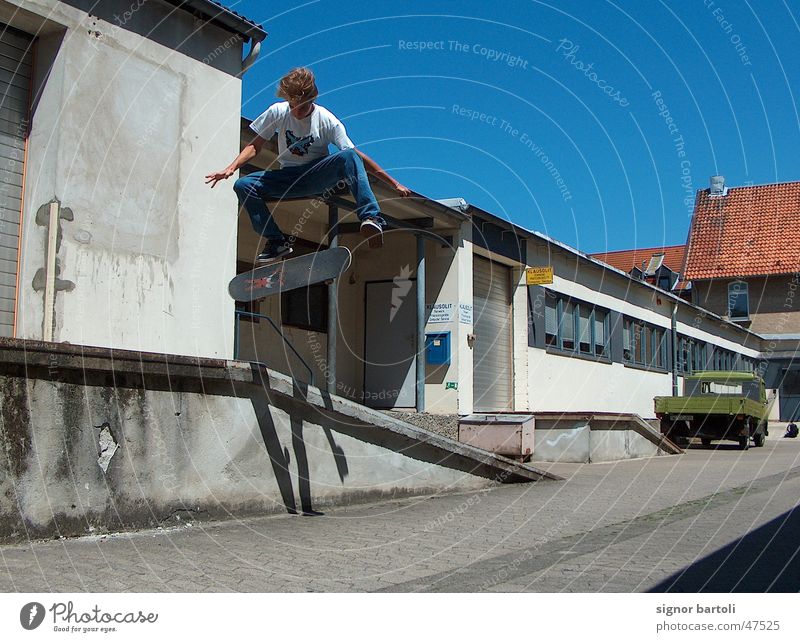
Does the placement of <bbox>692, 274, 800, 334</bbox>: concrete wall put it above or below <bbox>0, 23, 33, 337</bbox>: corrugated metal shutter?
above

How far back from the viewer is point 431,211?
16719mm

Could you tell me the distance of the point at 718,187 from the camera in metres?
48.5

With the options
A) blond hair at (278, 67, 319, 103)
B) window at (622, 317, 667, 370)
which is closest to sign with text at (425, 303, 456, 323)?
blond hair at (278, 67, 319, 103)

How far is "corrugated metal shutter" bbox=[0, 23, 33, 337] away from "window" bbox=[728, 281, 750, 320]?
44.8m

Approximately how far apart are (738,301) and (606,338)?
83.0 ft

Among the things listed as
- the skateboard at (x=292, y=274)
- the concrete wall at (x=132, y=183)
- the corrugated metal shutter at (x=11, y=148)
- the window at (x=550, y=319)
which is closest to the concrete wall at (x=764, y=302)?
Answer: the window at (x=550, y=319)

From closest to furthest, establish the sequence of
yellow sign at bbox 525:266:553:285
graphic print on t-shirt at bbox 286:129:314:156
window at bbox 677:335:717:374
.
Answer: graphic print on t-shirt at bbox 286:129:314:156
yellow sign at bbox 525:266:553:285
window at bbox 677:335:717:374

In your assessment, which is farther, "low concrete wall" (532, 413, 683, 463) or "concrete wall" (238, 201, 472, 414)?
"low concrete wall" (532, 413, 683, 463)

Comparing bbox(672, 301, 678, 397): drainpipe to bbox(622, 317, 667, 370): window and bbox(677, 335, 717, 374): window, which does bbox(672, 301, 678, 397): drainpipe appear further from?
bbox(677, 335, 717, 374): window

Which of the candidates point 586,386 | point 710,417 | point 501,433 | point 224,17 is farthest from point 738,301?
point 224,17

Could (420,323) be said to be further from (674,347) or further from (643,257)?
(643,257)

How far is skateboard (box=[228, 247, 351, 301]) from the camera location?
7.64 metres

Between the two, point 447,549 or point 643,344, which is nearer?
point 447,549
